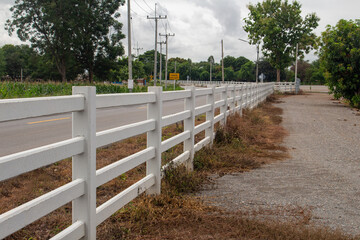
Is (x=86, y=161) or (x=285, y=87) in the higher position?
(x=285, y=87)

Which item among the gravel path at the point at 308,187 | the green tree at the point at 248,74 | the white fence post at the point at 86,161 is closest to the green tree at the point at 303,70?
the green tree at the point at 248,74

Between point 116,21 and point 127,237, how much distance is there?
54955 millimetres

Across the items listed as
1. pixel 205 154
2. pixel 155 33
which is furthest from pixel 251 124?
pixel 155 33

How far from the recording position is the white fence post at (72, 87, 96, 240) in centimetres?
312

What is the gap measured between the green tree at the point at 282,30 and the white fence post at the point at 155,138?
163 ft

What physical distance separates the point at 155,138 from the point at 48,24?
53180 mm

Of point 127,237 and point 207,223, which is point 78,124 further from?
point 207,223

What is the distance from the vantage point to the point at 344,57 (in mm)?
23438

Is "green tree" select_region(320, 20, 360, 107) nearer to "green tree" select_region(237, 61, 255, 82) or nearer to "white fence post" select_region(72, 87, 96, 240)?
"white fence post" select_region(72, 87, 96, 240)

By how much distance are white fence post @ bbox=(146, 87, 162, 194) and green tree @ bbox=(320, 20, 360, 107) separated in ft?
68.9

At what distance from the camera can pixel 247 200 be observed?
5.04 meters

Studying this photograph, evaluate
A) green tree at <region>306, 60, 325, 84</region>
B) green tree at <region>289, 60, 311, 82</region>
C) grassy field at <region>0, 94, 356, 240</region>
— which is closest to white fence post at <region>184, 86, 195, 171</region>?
grassy field at <region>0, 94, 356, 240</region>

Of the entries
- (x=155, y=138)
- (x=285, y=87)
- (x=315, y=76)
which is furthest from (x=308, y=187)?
(x=315, y=76)

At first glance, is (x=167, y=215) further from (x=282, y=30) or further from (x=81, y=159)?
(x=282, y=30)
